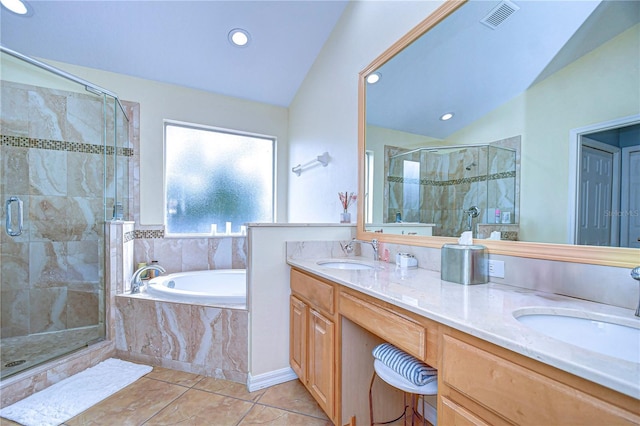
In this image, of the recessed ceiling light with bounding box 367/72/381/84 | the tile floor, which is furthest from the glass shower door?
the recessed ceiling light with bounding box 367/72/381/84

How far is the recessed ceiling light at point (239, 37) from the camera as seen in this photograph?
99.0 inches

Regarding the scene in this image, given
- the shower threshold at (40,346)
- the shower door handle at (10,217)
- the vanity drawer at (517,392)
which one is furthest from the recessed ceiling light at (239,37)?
the vanity drawer at (517,392)

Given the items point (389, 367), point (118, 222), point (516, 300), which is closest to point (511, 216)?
point (516, 300)

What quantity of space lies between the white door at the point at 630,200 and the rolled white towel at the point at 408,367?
30.6 inches

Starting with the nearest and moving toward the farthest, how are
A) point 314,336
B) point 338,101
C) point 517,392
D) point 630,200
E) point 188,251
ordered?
point 517,392, point 630,200, point 314,336, point 338,101, point 188,251

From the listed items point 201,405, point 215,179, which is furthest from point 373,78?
point 201,405

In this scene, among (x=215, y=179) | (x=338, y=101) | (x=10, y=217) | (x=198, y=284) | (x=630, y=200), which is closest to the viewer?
(x=630, y=200)

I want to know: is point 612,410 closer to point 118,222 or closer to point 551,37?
point 551,37

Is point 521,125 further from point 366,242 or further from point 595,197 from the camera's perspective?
point 366,242

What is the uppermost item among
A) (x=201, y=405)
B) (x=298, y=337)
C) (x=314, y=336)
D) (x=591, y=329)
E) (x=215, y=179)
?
(x=215, y=179)

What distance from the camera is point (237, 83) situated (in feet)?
10.0

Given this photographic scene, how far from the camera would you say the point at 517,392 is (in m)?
0.62

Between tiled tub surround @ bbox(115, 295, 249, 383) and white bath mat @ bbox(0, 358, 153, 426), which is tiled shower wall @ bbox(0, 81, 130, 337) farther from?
white bath mat @ bbox(0, 358, 153, 426)

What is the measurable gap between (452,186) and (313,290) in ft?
3.17
